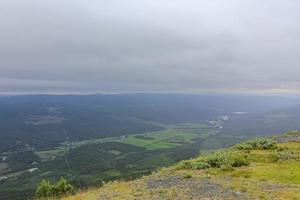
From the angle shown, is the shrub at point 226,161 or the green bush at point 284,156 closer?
the shrub at point 226,161

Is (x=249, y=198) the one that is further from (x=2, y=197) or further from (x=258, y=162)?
(x=2, y=197)

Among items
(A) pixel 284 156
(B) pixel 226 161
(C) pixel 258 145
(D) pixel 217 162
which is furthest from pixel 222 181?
(C) pixel 258 145

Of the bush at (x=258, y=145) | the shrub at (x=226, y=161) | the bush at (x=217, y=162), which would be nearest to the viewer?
the shrub at (x=226, y=161)

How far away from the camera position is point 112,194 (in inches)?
920

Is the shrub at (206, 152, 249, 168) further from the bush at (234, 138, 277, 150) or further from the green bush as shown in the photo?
the bush at (234, 138, 277, 150)

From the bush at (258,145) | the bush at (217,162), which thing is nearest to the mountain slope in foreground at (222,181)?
the bush at (217,162)

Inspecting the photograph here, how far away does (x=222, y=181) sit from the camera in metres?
24.7

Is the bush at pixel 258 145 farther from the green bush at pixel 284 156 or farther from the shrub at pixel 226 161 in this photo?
the shrub at pixel 226 161

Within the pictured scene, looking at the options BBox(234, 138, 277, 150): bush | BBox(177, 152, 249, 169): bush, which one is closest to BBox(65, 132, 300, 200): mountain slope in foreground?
BBox(177, 152, 249, 169): bush

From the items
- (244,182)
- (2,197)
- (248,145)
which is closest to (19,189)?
(2,197)

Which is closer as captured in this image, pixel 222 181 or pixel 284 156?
pixel 222 181

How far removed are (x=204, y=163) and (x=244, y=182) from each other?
712cm

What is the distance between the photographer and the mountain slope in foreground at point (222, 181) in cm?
2130

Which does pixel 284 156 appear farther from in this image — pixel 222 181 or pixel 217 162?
pixel 222 181
